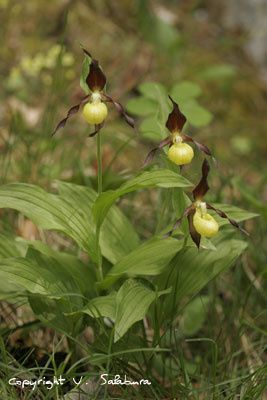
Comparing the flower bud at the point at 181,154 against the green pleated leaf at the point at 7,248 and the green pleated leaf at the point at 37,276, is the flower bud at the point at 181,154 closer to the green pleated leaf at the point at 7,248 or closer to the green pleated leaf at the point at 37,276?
the green pleated leaf at the point at 37,276

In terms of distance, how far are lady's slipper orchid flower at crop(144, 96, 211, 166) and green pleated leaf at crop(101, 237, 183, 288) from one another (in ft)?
0.69

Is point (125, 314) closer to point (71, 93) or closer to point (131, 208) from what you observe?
point (131, 208)

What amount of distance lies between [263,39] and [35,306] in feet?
11.0

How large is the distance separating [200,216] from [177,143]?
7.2 inches

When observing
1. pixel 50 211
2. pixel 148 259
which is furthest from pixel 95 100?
pixel 148 259

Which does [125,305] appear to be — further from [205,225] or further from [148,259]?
[205,225]

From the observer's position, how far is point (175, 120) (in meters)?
1.42

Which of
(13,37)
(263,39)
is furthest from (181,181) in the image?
(263,39)

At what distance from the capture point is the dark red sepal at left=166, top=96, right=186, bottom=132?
55.5 inches

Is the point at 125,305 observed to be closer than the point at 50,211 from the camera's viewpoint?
Yes

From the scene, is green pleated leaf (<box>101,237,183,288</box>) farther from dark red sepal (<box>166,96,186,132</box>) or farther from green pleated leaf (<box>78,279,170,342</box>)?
dark red sepal (<box>166,96,186,132</box>)

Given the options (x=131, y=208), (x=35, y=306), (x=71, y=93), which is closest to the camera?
(x=35, y=306)

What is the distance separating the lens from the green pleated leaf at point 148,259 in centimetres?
147

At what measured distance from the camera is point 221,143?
3.32 m
